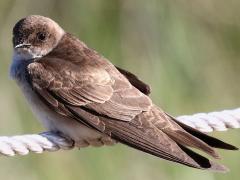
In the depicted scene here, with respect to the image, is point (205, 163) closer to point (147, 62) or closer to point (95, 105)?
point (95, 105)

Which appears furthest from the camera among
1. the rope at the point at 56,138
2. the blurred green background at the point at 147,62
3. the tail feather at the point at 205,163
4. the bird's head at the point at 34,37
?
the blurred green background at the point at 147,62

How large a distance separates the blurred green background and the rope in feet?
2.43

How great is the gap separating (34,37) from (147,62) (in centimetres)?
64

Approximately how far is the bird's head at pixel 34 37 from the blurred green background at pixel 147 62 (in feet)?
1.26

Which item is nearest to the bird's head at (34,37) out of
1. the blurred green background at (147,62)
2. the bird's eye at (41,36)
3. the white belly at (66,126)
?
the bird's eye at (41,36)

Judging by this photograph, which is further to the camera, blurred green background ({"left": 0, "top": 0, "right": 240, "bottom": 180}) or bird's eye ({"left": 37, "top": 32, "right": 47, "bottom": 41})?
blurred green background ({"left": 0, "top": 0, "right": 240, "bottom": 180})

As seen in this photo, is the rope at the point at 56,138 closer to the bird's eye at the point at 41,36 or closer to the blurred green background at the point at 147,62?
the bird's eye at the point at 41,36

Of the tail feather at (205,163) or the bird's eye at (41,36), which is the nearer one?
the tail feather at (205,163)

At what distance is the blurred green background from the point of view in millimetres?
3939

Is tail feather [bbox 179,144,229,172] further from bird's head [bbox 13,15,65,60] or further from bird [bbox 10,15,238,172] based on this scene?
bird's head [bbox 13,15,65,60]

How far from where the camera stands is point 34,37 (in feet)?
11.8

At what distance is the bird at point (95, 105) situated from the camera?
317cm

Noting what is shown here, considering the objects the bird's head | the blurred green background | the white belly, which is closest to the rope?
the white belly

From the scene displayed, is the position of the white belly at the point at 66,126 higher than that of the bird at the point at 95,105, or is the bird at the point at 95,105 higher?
the bird at the point at 95,105
